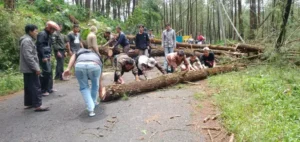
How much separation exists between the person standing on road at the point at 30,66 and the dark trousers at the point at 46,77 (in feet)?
3.77

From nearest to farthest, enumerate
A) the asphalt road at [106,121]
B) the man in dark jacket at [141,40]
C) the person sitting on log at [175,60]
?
the asphalt road at [106,121] < the person sitting on log at [175,60] < the man in dark jacket at [141,40]

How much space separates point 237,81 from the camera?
7.76m

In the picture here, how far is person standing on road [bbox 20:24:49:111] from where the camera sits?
5.33 metres

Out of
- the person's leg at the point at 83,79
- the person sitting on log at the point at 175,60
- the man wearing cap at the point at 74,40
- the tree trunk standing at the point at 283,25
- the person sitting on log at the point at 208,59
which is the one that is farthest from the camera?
the person sitting on log at the point at 208,59

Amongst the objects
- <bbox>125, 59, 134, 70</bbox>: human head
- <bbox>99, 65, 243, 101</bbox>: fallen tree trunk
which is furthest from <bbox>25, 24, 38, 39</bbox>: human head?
<bbox>125, 59, 134, 70</bbox>: human head

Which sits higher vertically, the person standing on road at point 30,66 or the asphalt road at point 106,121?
the person standing on road at point 30,66

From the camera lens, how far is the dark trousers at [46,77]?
675cm

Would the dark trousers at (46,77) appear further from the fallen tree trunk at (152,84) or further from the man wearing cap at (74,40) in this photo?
the man wearing cap at (74,40)

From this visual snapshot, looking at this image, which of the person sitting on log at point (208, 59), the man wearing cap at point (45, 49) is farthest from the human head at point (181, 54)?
the man wearing cap at point (45, 49)

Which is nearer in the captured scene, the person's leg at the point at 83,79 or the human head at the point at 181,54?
the person's leg at the point at 83,79

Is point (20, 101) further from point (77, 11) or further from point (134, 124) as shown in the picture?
point (77, 11)

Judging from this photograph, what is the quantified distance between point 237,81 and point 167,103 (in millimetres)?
2863

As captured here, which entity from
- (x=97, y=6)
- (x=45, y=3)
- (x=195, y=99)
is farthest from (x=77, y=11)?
(x=195, y=99)

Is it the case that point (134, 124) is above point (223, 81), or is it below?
below
